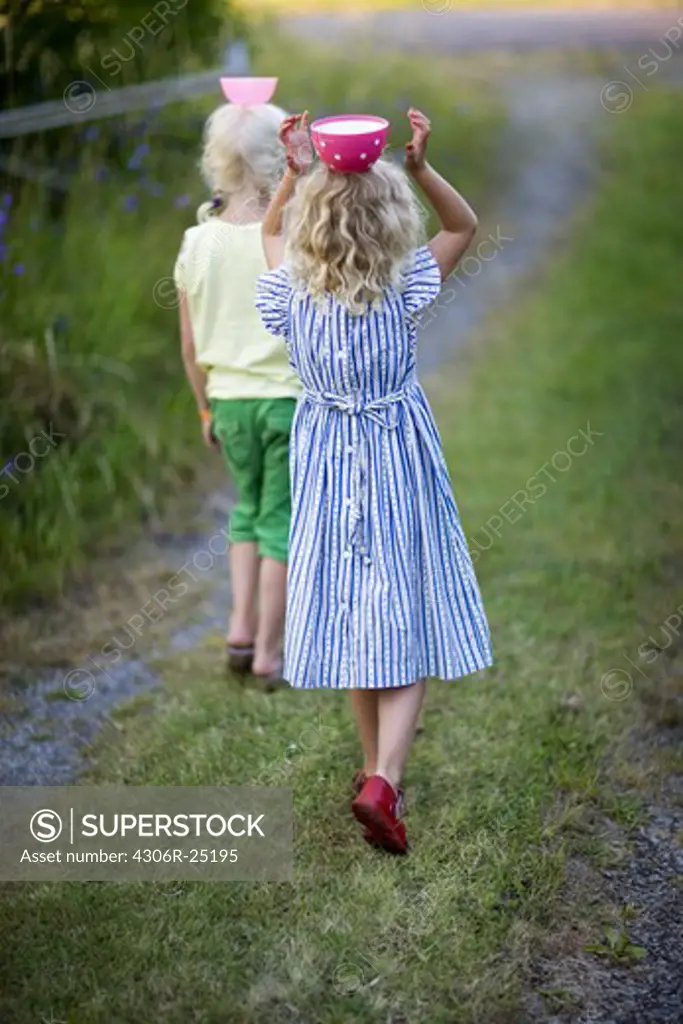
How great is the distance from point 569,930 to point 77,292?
3.38 m

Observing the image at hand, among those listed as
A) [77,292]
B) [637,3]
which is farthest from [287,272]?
[637,3]

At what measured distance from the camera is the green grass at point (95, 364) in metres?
4.64

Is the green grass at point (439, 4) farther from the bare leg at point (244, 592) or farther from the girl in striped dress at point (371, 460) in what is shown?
the girl in striped dress at point (371, 460)

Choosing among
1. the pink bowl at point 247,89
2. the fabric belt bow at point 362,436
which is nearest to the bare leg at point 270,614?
the fabric belt bow at point 362,436

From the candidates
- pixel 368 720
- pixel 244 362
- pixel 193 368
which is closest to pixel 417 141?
pixel 244 362

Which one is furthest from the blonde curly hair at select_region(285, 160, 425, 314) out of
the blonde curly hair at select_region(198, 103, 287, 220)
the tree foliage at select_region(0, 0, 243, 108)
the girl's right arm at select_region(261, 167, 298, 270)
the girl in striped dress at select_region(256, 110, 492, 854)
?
the tree foliage at select_region(0, 0, 243, 108)

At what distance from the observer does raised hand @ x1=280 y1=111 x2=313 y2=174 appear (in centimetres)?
293

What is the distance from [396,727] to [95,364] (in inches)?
97.7

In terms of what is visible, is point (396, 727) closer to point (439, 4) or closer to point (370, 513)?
point (370, 513)

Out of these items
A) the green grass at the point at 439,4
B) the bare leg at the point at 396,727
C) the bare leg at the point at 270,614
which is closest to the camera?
the bare leg at the point at 396,727

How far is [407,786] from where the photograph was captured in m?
3.35

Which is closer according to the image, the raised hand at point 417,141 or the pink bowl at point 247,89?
the raised hand at point 417,141

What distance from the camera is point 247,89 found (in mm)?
3482

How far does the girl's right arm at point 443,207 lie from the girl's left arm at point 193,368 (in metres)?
0.94
